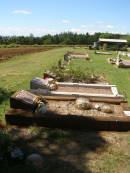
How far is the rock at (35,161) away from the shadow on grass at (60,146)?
99 millimetres

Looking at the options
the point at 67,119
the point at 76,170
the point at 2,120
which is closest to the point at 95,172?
the point at 76,170

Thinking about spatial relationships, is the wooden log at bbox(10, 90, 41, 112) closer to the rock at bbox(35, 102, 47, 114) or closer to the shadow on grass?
the rock at bbox(35, 102, 47, 114)

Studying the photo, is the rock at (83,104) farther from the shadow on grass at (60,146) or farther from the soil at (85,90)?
the soil at (85,90)

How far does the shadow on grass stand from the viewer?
6352 mm

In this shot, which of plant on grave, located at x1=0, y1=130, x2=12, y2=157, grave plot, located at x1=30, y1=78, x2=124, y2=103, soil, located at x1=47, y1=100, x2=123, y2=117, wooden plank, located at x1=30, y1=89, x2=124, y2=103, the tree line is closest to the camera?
plant on grave, located at x1=0, y1=130, x2=12, y2=157

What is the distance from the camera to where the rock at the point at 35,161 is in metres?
6.27

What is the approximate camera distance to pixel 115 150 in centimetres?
734

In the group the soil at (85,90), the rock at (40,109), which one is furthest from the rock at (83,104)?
the soil at (85,90)

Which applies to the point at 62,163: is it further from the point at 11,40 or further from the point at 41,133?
the point at 11,40

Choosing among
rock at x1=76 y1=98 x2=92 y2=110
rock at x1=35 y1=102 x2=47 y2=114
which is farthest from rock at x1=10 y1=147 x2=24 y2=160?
rock at x1=76 y1=98 x2=92 y2=110

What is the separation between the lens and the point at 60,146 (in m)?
7.37

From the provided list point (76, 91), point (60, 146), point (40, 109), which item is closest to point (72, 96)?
point (76, 91)

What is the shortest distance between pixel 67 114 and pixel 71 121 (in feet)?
2.19

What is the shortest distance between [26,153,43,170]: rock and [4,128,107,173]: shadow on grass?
99 millimetres
